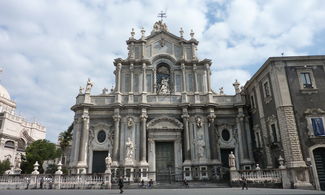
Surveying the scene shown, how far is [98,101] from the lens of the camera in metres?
24.4

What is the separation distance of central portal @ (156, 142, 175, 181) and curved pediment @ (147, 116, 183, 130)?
63.8 inches

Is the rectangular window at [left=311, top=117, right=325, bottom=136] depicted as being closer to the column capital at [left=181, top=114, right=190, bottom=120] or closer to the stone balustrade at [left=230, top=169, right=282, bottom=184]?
the stone balustrade at [left=230, top=169, right=282, bottom=184]

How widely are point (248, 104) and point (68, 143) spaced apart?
25862mm

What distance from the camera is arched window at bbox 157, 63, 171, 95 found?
2569 centimetres

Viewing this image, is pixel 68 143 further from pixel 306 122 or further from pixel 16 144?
pixel 306 122

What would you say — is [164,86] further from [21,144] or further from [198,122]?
[21,144]

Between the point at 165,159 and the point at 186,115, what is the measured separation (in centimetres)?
447

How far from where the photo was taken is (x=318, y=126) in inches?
692

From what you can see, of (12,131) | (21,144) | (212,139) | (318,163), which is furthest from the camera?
(21,144)

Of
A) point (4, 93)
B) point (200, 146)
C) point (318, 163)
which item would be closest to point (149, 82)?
point (200, 146)

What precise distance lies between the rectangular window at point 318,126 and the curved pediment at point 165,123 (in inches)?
415

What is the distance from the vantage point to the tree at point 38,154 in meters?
35.7

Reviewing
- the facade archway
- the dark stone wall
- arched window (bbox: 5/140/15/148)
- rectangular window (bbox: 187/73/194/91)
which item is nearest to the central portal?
rectangular window (bbox: 187/73/194/91)

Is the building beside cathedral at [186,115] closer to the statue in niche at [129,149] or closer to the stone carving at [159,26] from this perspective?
the statue in niche at [129,149]
